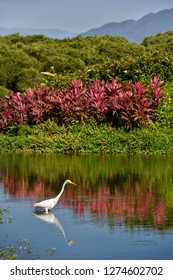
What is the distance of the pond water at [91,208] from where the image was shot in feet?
29.8

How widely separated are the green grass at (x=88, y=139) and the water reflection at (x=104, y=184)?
29.2 inches

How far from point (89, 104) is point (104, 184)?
18.9 feet

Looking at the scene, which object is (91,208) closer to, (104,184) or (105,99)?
(104,184)

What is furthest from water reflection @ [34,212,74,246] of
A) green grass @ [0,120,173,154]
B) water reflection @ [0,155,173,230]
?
green grass @ [0,120,173,154]

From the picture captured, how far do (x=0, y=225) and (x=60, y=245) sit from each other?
1.33 m

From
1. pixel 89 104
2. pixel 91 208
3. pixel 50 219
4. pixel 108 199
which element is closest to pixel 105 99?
pixel 89 104

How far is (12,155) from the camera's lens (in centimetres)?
1784

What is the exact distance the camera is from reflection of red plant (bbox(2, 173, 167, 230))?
35.7 ft

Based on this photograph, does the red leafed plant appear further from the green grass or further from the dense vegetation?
the green grass

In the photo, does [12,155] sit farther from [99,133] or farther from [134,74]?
[134,74]

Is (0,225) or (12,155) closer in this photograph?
(0,225)

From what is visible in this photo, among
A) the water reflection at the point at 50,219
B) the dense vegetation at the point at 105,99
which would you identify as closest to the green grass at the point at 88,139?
the dense vegetation at the point at 105,99
